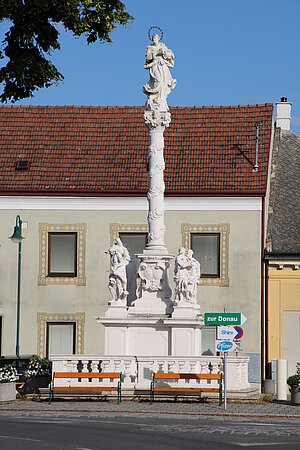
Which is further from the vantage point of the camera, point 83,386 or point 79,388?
point 83,386

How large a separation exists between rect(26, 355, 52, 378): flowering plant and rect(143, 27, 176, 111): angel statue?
306 inches

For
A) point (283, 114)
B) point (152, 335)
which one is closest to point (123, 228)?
point (152, 335)

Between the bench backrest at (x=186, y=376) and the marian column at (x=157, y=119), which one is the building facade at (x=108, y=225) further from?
the bench backrest at (x=186, y=376)

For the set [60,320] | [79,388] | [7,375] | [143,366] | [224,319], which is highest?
[60,320]

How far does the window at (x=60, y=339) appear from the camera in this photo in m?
41.5

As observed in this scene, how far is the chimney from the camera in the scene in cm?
4931

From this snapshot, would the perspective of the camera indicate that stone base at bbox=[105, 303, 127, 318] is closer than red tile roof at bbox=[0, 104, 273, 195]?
Yes

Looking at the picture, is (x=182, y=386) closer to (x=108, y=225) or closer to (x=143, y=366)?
(x=143, y=366)

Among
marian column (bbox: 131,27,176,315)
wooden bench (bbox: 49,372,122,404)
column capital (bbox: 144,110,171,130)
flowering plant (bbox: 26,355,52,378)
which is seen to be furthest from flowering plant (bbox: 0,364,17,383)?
column capital (bbox: 144,110,171,130)

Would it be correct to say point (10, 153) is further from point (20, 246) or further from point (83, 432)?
point (83, 432)

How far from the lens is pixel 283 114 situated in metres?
49.7

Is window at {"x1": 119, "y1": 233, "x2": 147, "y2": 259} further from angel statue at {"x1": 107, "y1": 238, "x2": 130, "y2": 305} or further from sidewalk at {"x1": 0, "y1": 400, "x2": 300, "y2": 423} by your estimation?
sidewalk at {"x1": 0, "y1": 400, "x2": 300, "y2": 423}

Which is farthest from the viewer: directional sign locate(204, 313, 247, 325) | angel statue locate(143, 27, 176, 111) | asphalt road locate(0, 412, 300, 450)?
angel statue locate(143, 27, 176, 111)

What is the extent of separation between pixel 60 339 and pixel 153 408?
14906mm
